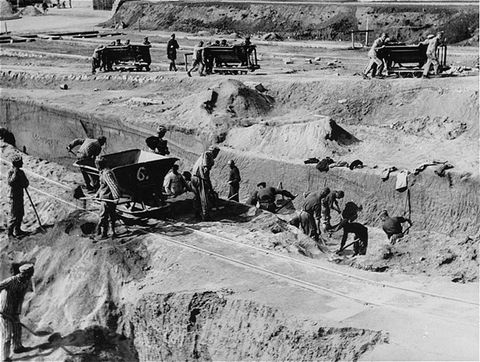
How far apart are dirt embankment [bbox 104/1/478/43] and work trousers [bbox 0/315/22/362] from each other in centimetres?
2611

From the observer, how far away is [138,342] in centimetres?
1263

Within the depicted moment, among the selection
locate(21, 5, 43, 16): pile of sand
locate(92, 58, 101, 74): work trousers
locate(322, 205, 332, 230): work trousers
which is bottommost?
locate(322, 205, 332, 230): work trousers

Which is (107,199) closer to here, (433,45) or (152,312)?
(152,312)

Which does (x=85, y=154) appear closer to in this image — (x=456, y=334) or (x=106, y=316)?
(x=106, y=316)

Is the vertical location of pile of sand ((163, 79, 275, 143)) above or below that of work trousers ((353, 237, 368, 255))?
above

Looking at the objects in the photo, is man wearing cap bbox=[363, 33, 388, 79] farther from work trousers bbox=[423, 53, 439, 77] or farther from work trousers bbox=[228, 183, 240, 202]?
work trousers bbox=[228, 183, 240, 202]

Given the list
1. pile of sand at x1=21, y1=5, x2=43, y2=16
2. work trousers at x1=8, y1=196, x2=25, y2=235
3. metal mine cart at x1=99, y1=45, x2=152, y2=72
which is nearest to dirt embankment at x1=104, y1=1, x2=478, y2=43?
metal mine cart at x1=99, y1=45, x2=152, y2=72

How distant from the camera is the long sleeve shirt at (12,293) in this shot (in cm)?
1209

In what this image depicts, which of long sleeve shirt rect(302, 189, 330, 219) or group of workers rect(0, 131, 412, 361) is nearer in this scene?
group of workers rect(0, 131, 412, 361)

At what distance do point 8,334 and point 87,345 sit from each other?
4.12 feet

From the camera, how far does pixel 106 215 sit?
1508cm

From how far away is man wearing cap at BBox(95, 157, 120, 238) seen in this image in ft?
49.3

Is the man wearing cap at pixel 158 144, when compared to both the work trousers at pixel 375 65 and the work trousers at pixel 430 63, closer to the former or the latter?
the work trousers at pixel 375 65

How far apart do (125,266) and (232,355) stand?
3344 mm
